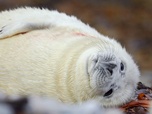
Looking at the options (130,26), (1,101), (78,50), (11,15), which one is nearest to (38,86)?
(78,50)

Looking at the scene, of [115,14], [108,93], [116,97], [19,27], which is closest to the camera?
[108,93]

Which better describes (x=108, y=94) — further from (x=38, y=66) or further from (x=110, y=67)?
A: (x=38, y=66)

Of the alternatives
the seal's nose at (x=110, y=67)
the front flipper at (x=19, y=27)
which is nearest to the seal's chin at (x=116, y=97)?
the seal's nose at (x=110, y=67)

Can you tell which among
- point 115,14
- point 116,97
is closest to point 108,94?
point 116,97

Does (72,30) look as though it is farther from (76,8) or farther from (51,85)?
(76,8)

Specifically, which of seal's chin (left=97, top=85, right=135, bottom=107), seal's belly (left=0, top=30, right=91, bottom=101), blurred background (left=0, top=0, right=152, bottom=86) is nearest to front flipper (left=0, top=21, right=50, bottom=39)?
seal's belly (left=0, top=30, right=91, bottom=101)

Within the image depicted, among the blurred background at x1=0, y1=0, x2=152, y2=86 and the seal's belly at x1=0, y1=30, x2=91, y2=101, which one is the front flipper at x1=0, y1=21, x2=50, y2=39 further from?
the blurred background at x1=0, y1=0, x2=152, y2=86

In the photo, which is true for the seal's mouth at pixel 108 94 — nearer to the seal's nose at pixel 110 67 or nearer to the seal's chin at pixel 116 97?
the seal's chin at pixel 116 97
